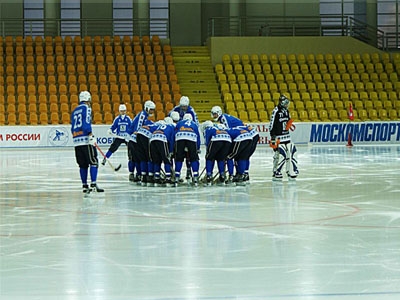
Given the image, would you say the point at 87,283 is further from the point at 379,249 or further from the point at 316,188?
the point at 316,188

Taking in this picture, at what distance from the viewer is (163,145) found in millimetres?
15484

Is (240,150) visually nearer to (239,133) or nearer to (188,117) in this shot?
(239,133)

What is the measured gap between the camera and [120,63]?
3659 centimetres

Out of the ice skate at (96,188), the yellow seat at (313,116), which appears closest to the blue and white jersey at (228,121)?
the ice skate at (96,188)

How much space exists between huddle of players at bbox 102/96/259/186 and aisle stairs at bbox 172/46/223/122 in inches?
726

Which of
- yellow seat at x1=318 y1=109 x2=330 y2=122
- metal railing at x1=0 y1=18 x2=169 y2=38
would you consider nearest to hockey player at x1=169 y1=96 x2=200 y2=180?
yellow seat at x1=318 y1=109 x2=330 y2=122

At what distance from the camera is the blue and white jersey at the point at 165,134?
15.5 m

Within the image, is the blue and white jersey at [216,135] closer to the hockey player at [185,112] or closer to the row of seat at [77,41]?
the hockey player at [185,112]

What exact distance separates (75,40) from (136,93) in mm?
4474

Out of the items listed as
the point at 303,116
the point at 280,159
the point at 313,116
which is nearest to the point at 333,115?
the point at 313,116

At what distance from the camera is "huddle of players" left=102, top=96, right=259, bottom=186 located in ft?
50.2

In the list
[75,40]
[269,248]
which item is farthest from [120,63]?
[269,248]

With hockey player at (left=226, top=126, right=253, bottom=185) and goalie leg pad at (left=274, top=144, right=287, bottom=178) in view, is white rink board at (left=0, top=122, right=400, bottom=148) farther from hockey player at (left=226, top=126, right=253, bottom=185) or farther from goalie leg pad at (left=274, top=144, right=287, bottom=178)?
hockey player at (left=226, top=126, right=253, bottom=185)

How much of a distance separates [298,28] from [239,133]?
81.8ft
